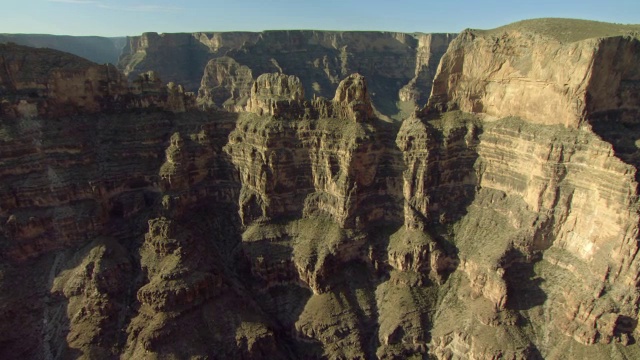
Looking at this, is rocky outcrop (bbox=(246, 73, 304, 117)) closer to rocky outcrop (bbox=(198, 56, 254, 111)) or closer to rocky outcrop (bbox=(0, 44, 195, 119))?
rocky outcrop (bbox=(0, 44, 195, 119))

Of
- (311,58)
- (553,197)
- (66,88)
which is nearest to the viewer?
(553,197)

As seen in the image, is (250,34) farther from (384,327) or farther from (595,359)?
(595,359)

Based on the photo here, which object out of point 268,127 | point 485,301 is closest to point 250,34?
point 268,127

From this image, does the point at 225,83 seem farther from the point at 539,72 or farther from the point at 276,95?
the point at 539,72

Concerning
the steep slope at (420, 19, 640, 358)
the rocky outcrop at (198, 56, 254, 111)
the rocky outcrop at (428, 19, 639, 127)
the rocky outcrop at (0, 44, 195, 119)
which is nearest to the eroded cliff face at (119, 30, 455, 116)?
the rocky outcrop at (198, 56, 254, 111)

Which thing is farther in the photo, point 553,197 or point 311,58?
point 311,58

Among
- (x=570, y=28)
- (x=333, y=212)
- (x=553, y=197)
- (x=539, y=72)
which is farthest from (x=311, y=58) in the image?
(x=553, y=197)
